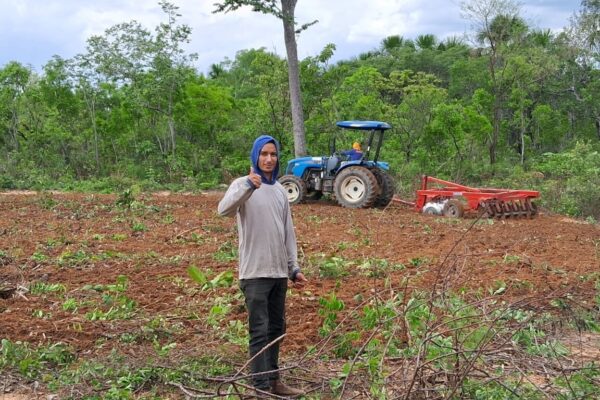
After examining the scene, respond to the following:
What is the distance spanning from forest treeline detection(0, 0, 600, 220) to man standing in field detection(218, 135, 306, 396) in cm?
1506

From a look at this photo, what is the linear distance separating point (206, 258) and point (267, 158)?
4492mm

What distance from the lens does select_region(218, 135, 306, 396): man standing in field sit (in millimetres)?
4398

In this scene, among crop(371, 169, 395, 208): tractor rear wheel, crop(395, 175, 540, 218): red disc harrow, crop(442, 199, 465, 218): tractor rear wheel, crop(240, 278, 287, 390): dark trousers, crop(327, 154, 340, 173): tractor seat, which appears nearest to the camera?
crop(240, 278, 287, 390): dark trousers

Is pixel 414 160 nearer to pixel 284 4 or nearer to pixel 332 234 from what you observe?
pixel 284 4

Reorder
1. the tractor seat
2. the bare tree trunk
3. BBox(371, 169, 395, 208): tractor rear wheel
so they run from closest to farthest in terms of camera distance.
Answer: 1. BBox(371, 169, 395, 208): tractor rear wheel
2. the tractor seat
3. the bare tree trunk

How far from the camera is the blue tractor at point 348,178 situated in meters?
14.9

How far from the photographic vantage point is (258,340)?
174 inches

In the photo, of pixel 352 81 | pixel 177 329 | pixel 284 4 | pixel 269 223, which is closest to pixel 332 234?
pixel 177 329

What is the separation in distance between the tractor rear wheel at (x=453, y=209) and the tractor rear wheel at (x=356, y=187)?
1713mm

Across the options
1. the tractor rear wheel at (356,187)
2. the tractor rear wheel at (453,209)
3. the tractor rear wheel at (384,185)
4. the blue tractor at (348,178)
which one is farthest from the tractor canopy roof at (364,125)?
the tractor rear wheel at (453,209)

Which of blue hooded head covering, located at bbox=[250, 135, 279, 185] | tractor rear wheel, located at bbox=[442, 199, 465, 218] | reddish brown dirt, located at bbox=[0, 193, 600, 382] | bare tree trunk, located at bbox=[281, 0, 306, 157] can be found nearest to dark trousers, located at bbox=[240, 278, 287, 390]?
blue hooded head covering, located at bbox=[250, 135, 279, 185]

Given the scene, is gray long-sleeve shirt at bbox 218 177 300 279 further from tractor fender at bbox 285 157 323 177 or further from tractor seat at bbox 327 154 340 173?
tractor fender at bbox 285 157 323 177

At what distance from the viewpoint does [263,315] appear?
4.47m

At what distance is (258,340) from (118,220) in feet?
27.7
